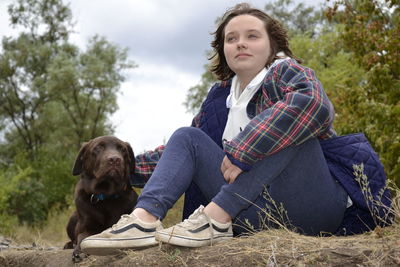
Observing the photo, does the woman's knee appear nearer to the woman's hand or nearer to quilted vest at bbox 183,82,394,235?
the woman's hand

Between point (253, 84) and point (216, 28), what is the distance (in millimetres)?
809

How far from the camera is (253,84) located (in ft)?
12.2

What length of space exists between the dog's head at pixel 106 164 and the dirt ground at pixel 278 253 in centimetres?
96

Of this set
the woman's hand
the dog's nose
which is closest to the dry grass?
the woman's hand

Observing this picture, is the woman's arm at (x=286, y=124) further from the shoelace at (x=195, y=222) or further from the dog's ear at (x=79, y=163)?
the dog's ear at (x=79, y=163)

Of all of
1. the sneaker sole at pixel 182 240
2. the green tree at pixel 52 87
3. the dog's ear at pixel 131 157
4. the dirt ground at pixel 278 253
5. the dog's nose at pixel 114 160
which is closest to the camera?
the dirt ground at pixel 278 253

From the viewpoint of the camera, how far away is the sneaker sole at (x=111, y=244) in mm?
3160

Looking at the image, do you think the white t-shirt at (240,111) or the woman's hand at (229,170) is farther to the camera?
the white t-shirt at (240,111)

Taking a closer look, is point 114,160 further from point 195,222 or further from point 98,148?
point 195,222

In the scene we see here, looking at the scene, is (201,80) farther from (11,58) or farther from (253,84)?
(253,84)

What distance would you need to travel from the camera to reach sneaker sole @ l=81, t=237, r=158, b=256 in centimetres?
316

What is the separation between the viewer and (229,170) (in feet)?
10.9

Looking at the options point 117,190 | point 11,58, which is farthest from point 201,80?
point 117,190

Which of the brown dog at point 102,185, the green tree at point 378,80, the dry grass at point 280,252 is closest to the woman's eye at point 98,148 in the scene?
the brown dog at point 102,185
